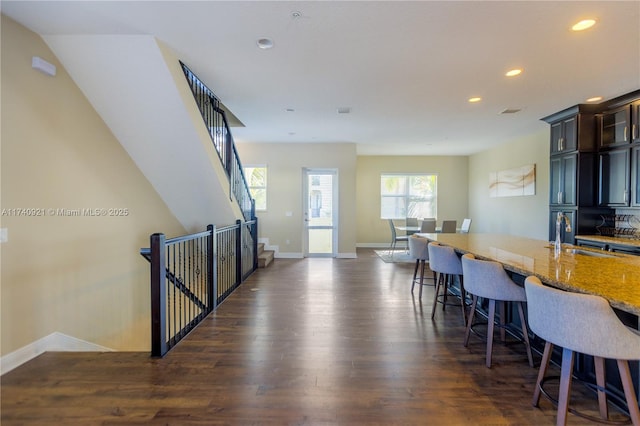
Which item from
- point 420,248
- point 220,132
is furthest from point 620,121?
point 220,132

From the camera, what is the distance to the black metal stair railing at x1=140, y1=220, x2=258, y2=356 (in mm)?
2539

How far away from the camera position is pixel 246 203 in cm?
596

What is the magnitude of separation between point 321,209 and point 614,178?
5275 millimetres

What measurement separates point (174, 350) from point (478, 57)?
4.06 meters

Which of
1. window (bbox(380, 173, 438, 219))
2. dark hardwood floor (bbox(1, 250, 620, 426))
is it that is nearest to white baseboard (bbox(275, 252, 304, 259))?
window (bbox(380, 173, 438, 219))

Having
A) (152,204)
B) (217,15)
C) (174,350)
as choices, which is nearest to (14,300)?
(174,350)

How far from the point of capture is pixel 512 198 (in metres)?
6.99

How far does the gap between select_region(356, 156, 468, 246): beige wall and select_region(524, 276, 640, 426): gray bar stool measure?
746cm

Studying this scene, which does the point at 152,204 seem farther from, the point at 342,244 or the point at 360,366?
the point at 342,244

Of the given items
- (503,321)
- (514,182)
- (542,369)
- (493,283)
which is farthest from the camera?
(514,182)

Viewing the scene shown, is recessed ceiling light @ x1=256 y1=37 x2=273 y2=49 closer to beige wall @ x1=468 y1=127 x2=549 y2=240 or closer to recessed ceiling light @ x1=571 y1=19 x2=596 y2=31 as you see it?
recessed ceiling light @ x1=571 y1=19 x2=596 y2=31

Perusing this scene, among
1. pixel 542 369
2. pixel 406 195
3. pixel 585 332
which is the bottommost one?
pixel 542 369

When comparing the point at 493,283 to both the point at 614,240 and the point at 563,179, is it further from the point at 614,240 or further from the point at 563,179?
the point at 563,179

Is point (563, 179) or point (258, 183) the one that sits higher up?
point (258, 183)
